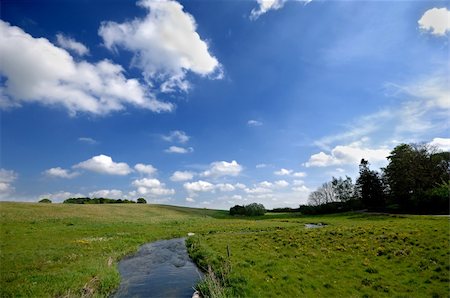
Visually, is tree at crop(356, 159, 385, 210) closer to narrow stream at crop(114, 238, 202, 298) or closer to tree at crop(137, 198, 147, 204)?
narrow stream at crop(114, 238, 202, 298)

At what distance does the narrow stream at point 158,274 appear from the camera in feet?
66.1

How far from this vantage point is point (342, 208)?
11238cm

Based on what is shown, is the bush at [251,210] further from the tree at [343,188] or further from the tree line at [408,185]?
Answer: the tree at [343,188]

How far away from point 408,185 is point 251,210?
64.7 metres

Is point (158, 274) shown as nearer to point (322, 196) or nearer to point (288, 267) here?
point (288, 267)

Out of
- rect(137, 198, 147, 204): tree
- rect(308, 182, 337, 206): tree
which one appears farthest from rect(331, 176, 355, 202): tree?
rect(137, 198, 147, 204): tree

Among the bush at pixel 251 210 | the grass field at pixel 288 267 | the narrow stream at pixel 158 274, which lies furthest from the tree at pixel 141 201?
the narrow stream at pixel 158 274

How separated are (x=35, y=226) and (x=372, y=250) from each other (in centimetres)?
5250

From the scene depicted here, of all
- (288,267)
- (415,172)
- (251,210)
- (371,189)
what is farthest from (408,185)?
(288,267)

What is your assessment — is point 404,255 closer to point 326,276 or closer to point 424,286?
point 424,286

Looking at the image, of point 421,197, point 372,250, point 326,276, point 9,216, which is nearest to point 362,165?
point 421,197

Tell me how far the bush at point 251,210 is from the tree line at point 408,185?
18.9m

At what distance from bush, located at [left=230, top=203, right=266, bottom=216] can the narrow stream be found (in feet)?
314

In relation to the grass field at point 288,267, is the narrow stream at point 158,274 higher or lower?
lower
